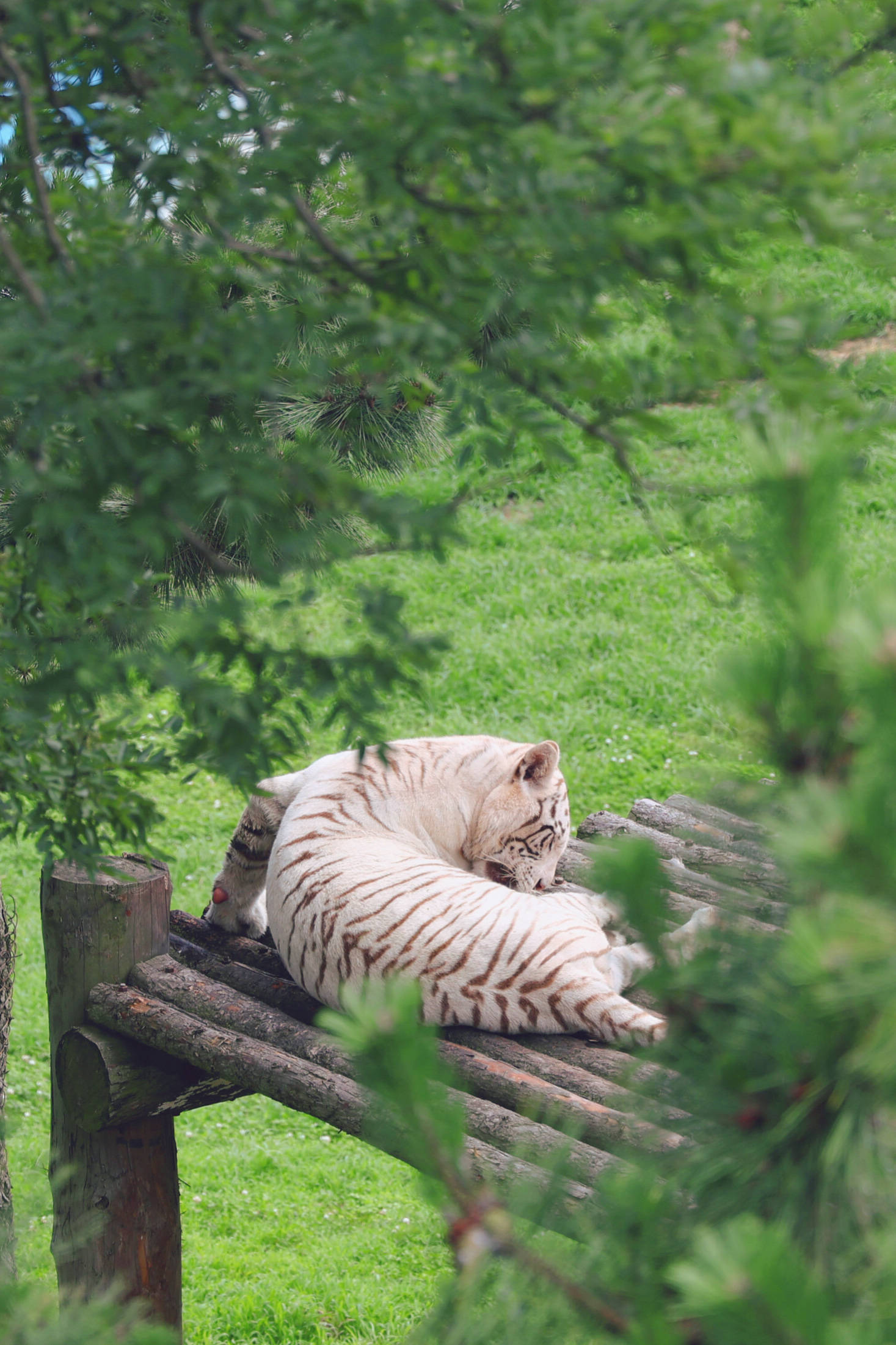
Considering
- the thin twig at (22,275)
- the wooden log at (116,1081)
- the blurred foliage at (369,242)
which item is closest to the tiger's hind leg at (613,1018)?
the wooden log at (116,1081)

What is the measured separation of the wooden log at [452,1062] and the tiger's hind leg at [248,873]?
1.22 ft

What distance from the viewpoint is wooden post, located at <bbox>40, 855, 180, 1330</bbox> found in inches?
131

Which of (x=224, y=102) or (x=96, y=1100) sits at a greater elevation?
(x=224, y=102)

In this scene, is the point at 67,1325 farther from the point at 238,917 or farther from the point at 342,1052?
the point at 238,917

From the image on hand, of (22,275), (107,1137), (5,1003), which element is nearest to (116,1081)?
(107,1137)

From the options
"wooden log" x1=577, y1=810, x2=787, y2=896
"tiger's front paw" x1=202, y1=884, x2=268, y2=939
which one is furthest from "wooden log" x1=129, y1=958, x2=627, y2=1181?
"wooden log" x1=577, y1=810, x2=787, y2=896

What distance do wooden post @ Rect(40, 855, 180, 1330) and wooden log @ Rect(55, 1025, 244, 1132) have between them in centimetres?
7

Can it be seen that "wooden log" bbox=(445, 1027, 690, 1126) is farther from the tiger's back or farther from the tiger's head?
the tiger's head

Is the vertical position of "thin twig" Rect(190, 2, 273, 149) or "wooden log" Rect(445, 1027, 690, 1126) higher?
"thin twig" Rect(190, 2, 273, 149)

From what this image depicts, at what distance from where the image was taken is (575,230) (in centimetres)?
111

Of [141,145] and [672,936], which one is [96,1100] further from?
[141,145]

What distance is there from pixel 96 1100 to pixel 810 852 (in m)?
3.01

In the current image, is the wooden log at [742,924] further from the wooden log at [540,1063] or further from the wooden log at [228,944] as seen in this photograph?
the wooden log at [228,944]

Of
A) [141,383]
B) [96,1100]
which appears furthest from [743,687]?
[96,1100]
